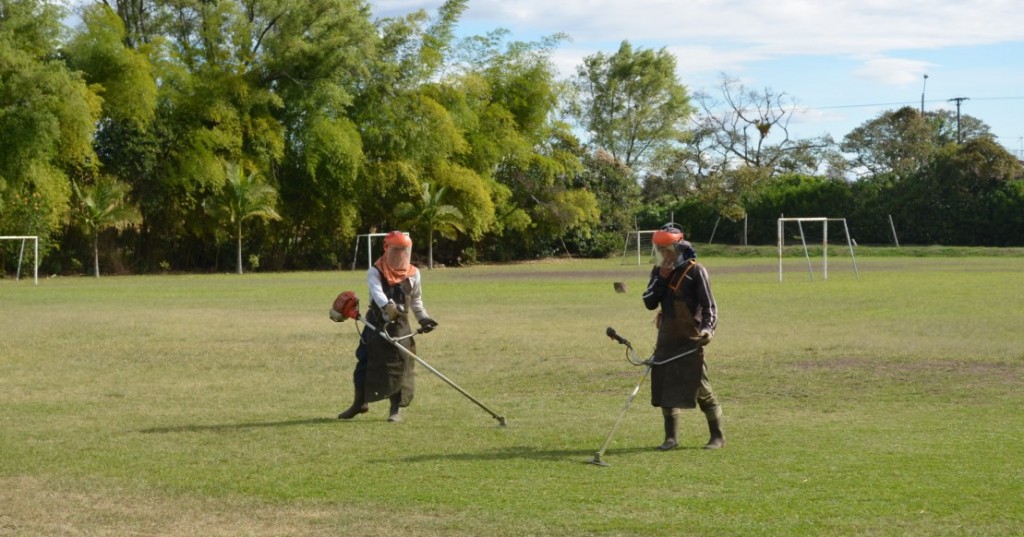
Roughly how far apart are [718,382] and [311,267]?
3388 cm

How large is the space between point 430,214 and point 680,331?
3611cm

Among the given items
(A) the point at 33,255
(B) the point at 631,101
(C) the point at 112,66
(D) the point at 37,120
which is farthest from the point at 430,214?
(B) the point at 631,101

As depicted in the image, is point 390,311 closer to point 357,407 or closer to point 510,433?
point 357,407

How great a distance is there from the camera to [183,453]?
866 cm

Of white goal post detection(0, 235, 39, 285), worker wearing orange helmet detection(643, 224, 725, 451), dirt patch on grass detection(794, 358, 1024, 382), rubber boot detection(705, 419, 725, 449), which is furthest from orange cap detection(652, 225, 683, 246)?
white goal post detection(0, 235, 39, 285)

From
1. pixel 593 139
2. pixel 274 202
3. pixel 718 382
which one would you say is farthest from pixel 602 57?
pixel 718 382

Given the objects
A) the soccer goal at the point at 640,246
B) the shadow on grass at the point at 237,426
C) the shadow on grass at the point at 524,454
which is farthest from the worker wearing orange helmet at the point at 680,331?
the soccer goal at the point at 640,246

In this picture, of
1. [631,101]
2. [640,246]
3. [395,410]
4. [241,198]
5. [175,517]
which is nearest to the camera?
[175,517]

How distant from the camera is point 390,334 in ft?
33.2

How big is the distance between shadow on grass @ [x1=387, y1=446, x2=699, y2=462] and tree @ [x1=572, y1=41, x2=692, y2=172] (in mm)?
63620

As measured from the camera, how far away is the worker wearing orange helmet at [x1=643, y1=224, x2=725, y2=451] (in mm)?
8516

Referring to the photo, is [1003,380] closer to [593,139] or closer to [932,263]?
[932,263]

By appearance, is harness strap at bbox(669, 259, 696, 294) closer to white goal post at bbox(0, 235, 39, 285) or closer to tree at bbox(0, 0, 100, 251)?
white goal post at bbox(0, 235, 39, 285)

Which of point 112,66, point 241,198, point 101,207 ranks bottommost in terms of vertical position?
point 101,207
